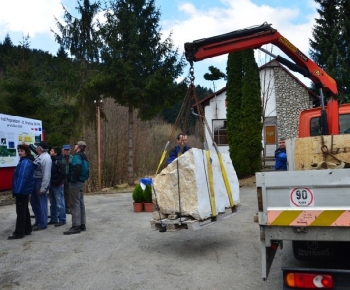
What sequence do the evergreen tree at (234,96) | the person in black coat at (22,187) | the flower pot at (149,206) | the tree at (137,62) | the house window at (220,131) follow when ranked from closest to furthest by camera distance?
the person in black coat at (22,187), the flower pot at (149,206), the tree at (137,62), the evergreen tree at (234,96), the house window at (220,131)

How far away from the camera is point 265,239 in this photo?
12.6 feet

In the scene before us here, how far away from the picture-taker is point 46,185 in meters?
8.25

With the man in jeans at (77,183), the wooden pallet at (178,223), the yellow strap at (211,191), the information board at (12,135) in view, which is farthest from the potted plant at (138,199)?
the information board at (12,135)

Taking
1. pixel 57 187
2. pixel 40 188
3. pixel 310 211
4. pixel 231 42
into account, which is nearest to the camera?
pixel 310 211

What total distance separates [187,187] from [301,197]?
8.03ft

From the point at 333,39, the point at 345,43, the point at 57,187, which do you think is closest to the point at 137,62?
the point at 57,187

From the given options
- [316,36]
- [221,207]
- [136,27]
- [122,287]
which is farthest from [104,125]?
[316,36]

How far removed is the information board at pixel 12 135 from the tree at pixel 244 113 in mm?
9134

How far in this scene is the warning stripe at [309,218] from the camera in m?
3.60

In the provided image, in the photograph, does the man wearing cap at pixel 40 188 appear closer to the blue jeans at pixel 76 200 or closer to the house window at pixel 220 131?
the blue jeans at pixel 76 200

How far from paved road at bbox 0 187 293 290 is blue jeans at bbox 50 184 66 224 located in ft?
1.91

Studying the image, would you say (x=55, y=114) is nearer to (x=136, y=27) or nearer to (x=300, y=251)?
(x=136, y=27)

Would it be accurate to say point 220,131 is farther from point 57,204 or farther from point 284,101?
point 57,204

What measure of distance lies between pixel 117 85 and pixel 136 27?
2508mm
